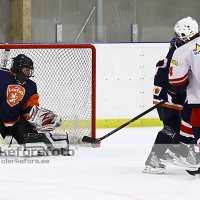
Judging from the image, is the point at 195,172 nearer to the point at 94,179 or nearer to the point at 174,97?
the point at 174,97

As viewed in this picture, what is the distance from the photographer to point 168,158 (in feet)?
15.1

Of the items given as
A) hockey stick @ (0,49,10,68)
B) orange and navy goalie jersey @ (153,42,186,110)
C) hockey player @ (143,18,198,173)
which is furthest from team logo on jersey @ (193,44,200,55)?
hockey stick @ (0,49,10,68)

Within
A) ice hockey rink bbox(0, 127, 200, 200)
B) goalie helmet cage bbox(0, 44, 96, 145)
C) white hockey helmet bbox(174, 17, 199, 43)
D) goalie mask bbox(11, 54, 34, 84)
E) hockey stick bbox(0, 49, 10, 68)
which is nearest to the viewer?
ice hockey rink bbox(0, 127, 200, 200)

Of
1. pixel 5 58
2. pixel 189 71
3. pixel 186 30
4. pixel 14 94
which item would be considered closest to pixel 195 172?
pixel 189 71

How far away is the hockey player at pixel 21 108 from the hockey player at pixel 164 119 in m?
0.94

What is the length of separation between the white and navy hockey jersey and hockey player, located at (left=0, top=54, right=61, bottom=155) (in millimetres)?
1363

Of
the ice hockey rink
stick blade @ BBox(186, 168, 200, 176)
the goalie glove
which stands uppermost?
the goalie glove

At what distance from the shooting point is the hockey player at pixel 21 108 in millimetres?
4789

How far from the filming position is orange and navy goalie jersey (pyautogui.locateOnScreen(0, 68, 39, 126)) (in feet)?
15.7

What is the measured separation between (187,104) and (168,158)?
0.69 meters

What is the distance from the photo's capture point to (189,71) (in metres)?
3.79

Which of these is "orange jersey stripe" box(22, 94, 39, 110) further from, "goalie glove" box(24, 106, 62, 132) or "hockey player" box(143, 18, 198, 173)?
"hockey player" box(143, 18, 198, 173)

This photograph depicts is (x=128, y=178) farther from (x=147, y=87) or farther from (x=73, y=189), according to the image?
(x=147, y=87)

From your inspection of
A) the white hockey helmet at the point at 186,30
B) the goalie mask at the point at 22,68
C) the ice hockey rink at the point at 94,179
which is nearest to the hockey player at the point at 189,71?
the white hockey helmet at the point at 186,30
